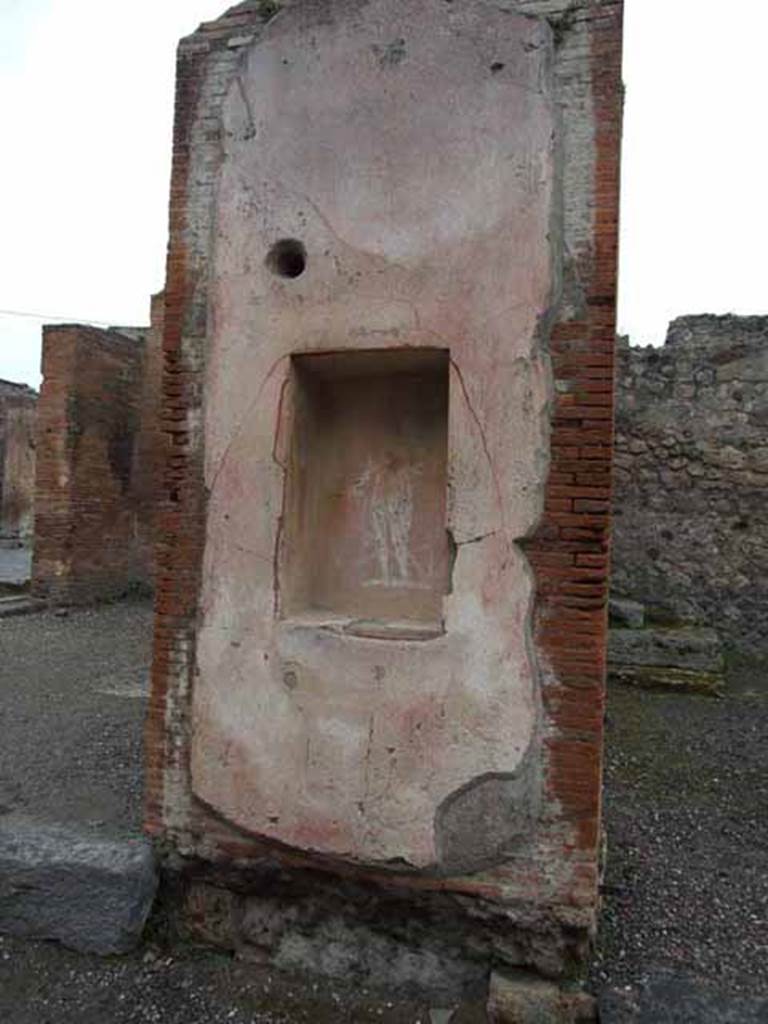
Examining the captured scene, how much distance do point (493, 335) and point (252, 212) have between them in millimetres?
1123

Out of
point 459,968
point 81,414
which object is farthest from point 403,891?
point 81,414

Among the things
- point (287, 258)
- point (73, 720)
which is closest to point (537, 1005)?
point (287, 258)

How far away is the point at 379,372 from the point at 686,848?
2832mm

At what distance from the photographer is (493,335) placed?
2.70 m

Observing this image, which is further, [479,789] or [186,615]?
[186,615]

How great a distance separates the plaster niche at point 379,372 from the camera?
2.67 m

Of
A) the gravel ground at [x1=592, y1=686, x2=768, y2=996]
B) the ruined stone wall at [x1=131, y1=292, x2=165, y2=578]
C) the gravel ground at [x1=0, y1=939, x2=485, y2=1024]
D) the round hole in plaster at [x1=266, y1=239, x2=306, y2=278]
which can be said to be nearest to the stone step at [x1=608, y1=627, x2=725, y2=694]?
the gravel ground at [x1=592, y1=686, x2=768, y2=996]

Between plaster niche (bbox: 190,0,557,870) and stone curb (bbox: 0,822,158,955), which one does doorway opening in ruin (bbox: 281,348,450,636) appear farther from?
stone curb (bbox: 0,822,158,955)

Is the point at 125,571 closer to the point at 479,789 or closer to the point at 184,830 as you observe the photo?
the point at 184,830

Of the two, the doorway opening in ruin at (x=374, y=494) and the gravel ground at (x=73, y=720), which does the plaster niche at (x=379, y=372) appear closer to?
the doorway opening in ruin at (x=374, y=494)

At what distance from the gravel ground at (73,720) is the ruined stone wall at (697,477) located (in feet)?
17.8

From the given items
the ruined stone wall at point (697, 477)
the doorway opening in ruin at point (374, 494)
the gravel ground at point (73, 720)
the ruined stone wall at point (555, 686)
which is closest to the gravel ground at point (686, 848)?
the ruined stone wall at point (555, 686)

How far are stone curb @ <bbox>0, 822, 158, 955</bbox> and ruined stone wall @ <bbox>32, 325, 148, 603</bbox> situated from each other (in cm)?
776

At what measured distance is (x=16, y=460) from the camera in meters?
19.0
